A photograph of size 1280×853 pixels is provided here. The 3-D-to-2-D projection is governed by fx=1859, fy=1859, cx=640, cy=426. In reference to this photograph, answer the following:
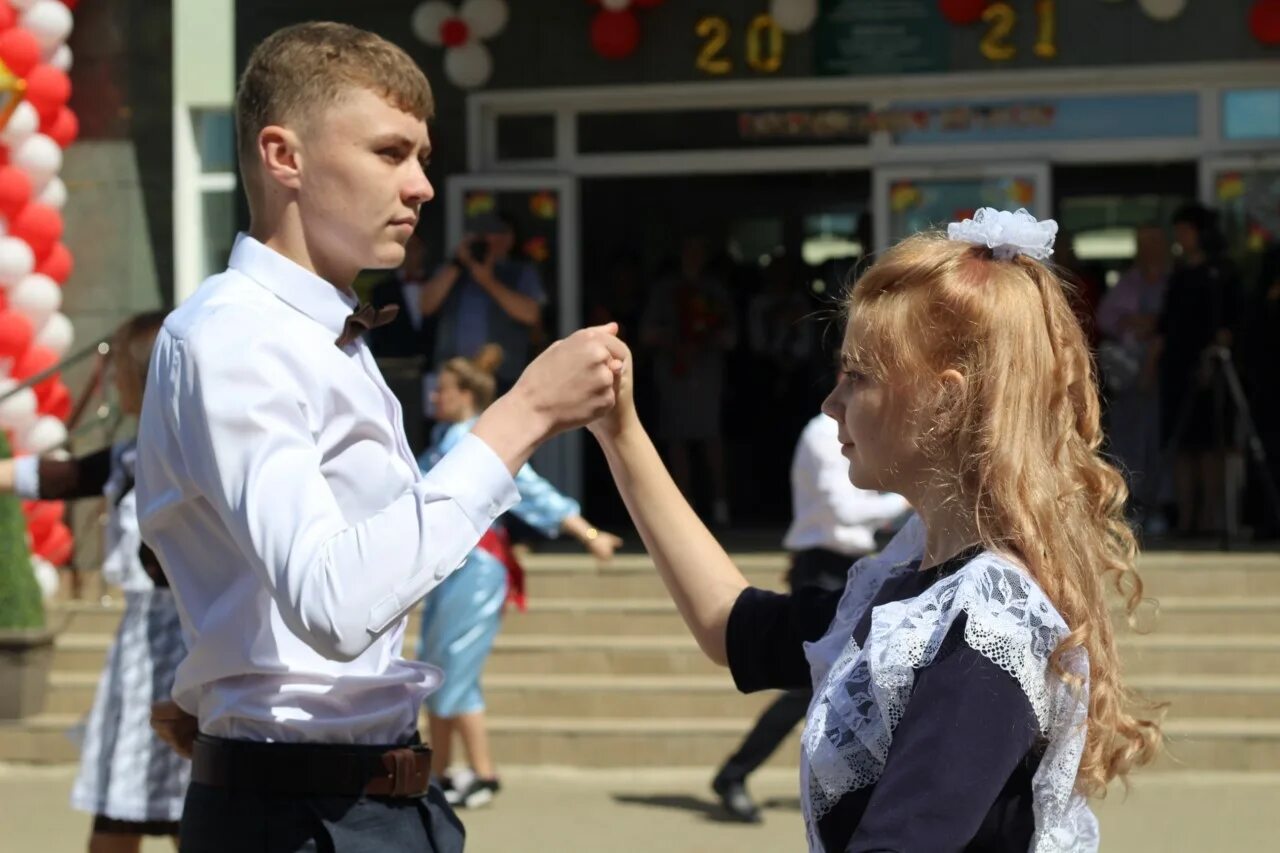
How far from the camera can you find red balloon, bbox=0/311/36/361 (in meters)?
10.6

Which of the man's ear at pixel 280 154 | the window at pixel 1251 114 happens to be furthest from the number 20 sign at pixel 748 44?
the man's ear at pixel 280 154

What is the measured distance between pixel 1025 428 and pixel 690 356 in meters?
10.9

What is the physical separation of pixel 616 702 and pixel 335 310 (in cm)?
653

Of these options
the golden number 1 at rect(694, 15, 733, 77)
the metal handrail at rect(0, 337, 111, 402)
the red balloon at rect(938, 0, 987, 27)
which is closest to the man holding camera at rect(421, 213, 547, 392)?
the metal handrail at rect(0, 337, 111, 402)

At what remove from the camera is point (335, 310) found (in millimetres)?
2584

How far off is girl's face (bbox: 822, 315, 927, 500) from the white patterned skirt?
2.88 m

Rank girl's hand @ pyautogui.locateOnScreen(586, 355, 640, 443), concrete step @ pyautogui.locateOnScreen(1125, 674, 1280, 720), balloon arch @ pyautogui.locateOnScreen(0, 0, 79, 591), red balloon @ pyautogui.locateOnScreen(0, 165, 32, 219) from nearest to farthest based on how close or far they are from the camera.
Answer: girl's hand @ pyautogui.locateOnScreen(586, 355, 640, 443), concrete step @ pyautogui.locateOnScreen(1125, 674, 1280, 720), balloon arch @ pyautogui.locateOnScreen(0, 0, 79, 591), red balloon @ pyautogui.locateOnScreen(0, 165, 32, 219)

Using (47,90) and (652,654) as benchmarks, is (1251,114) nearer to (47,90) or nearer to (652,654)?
(652,654)

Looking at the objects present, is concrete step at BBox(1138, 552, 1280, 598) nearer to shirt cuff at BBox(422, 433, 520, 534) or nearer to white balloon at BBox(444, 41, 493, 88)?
white balloon at BBox(444, 41, 493, 88)

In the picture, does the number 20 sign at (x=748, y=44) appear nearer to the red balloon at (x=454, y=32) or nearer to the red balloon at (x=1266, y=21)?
the red balloon at (x=454, y=32)

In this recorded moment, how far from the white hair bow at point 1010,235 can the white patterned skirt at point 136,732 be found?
9.97 ft

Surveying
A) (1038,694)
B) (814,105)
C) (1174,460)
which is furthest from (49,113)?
(1038,694)

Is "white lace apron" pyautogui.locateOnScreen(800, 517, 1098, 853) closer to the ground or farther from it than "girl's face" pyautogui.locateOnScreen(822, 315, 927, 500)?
closer to the ground

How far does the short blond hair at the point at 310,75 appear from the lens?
2518 mm
